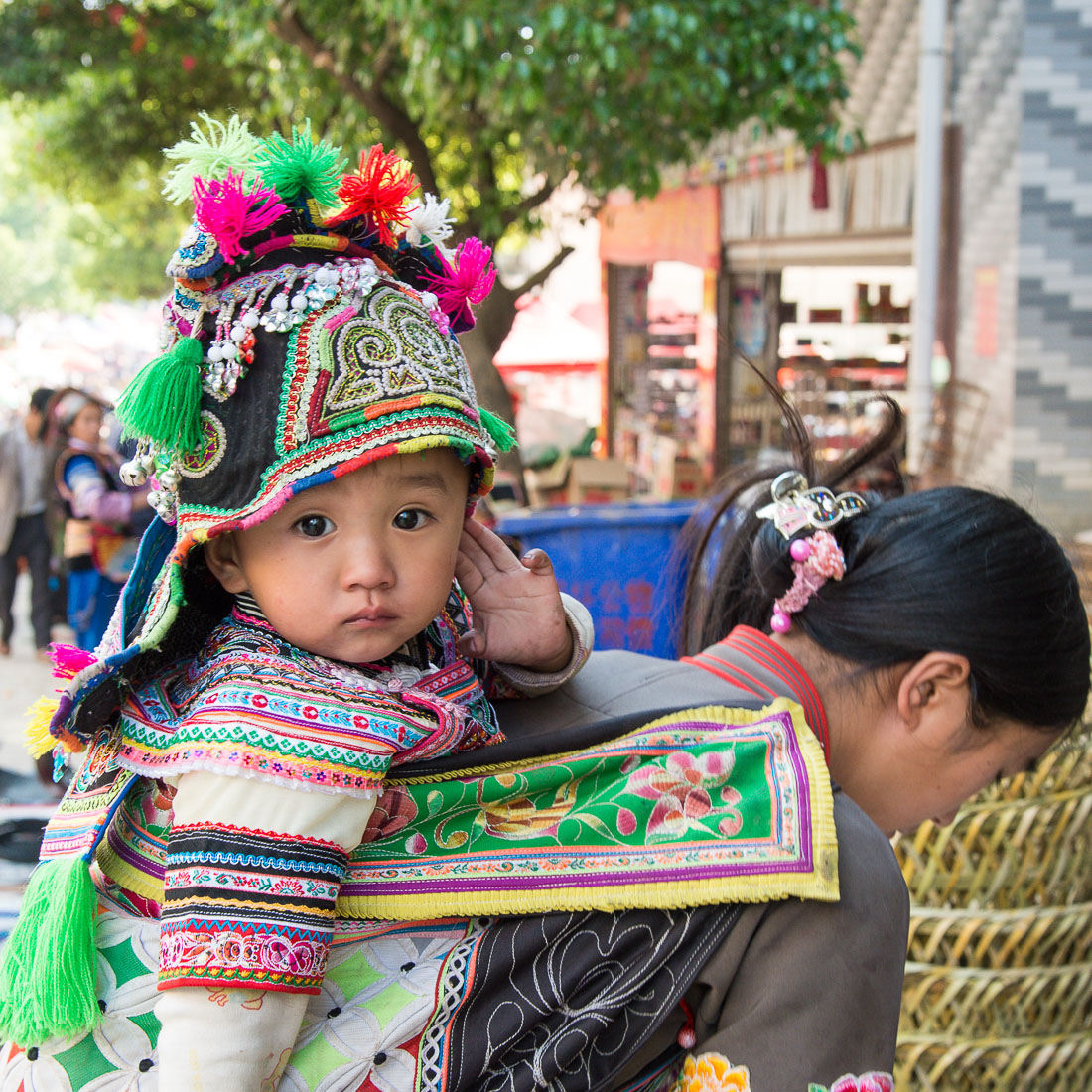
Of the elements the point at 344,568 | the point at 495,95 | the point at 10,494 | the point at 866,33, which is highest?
the point at 866,33

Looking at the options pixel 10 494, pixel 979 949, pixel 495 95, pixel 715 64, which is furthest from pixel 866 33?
pixel 979 949

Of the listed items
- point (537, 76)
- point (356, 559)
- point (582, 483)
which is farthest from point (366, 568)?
point (582, 483)

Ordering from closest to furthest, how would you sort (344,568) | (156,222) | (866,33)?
(344,568), (866,33), (156,222)

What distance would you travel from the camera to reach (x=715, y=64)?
539 centimetres

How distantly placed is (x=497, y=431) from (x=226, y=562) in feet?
1.25

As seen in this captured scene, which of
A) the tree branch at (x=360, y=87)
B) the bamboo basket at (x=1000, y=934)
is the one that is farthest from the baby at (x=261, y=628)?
the tree branch at (x=360, y=87)

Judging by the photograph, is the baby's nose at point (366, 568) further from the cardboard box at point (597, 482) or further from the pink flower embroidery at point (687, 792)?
the cardboard box at point (597, 482)

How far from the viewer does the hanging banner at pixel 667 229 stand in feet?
37.6

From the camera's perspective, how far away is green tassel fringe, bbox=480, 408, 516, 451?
56.8 inches

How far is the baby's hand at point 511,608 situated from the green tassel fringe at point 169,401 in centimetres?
45

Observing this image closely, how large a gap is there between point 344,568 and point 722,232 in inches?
420

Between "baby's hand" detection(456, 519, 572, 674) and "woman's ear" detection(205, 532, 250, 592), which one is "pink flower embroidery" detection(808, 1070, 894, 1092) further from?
"woman's ear" detection(205, 532, 250, 592)

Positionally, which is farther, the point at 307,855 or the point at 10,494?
the point at 10,494

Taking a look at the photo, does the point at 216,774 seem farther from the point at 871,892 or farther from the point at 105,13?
the point at 105,13
